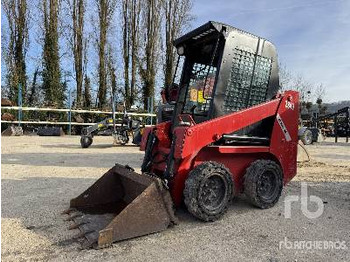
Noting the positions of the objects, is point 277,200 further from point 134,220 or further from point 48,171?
point 48,171

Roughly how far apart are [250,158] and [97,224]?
6.66 ft

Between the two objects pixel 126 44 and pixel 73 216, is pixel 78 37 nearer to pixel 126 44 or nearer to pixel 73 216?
pixel 126 44

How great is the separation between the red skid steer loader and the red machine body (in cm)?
Answer: 1

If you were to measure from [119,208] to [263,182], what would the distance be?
1.75 metres

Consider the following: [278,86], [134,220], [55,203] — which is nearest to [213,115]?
[278,86]

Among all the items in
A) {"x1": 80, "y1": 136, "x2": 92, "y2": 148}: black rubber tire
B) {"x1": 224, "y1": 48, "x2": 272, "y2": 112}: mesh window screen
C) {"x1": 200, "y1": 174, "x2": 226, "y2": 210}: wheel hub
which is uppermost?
{"x1": 224, "y1": 48, "x2": 272, "y2": 112}: mesh window screen

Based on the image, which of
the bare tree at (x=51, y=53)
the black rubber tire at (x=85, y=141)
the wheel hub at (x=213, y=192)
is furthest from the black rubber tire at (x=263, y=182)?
the bare tree at (x=51, y=53)

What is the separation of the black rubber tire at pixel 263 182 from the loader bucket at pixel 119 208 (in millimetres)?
1124

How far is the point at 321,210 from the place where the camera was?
4684 millimetres

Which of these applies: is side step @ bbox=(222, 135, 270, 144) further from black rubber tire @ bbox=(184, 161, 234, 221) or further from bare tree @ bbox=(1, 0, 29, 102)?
bare tree @ bbox=(1, 0, 29, 102)

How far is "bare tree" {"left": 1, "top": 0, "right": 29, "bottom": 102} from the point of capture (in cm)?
2217

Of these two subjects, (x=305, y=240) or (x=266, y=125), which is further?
(x=266, y=125)

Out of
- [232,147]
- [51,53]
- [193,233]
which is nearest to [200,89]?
[232,147]

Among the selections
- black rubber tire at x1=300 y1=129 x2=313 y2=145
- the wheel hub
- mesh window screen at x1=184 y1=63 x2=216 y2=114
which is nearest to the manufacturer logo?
mesh window screen at x1=184 y1=63 x2=216 y2=114
